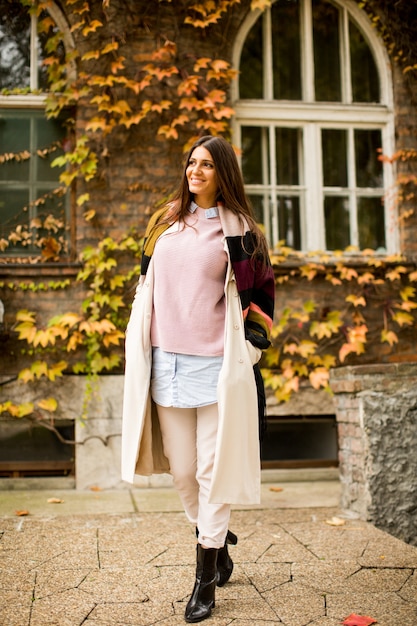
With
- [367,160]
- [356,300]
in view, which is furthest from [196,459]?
[367,160]

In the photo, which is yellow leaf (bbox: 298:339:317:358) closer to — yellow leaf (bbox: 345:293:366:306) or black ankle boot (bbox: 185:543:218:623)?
yellow leaf (bbox: 345:293:366:306)

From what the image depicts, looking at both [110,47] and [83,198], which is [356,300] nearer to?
[83,198]

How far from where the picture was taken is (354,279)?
19.1 feet

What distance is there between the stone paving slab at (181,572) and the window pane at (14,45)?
3.76 metres

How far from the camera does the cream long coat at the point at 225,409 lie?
8.38 feet

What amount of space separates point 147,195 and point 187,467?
336cm

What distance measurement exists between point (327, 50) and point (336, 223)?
5.37 feet

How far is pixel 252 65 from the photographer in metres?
6.06

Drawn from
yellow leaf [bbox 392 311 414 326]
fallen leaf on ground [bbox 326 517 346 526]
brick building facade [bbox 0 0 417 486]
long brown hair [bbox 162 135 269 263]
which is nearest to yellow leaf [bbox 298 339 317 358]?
brick building facade [bbox 0 0 417 486]

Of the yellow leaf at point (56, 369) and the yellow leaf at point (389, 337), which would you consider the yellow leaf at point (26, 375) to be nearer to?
the yellow leaf at point (56, 369)

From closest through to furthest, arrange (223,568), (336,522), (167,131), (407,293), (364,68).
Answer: (223,568)
(336,522)
(167,131)
(407,293)
(364,68)

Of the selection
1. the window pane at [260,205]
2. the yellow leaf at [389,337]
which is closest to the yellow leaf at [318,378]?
the yellow leaf at [389,337]

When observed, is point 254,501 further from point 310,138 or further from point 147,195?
point 310,138

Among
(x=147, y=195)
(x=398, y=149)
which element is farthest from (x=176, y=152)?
(x=398, y=149)
